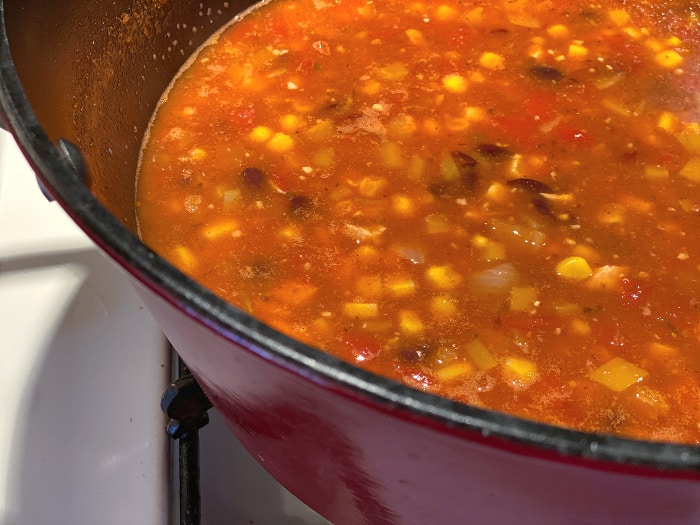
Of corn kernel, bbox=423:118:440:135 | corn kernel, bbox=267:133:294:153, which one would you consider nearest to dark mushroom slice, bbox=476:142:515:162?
corn kernel, bbox=423:118:440:135

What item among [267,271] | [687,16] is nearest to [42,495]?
[267,271]

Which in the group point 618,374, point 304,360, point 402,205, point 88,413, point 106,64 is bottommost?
point 88,413

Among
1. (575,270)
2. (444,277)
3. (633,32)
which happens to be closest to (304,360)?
(444,277)

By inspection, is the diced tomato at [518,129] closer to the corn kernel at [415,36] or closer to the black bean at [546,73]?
the black bean at [546,73]

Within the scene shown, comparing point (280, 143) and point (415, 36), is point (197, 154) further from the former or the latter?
point (415, 36)

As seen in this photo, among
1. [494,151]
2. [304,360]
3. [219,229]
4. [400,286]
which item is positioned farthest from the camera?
[494,151]

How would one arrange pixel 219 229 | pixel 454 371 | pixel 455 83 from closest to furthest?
1. pixel 454 371
2. pixel 219 229
3. pixel 455 83
